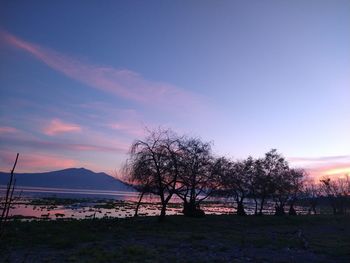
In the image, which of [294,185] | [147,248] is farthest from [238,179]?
[147,248]

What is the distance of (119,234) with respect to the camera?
96.9 ft

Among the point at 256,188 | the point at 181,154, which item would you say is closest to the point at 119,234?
the point at 181,154

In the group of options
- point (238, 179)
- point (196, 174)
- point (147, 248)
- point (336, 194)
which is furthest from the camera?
point (336, 194)

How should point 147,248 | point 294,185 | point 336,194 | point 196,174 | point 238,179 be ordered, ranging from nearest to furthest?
point 147,248 → point 196,174 → point 238,179 → point 294,185 → point 336,194

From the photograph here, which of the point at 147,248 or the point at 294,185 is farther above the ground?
the point at 294,185

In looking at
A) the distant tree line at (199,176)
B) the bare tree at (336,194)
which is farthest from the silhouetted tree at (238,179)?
the bare tree at (336,194)

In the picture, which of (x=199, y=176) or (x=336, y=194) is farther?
(x=336, y=194)

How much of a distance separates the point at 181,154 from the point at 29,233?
20.6m

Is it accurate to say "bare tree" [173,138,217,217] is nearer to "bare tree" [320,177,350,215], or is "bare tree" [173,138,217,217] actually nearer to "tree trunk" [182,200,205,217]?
"tree trunk" [182,200,205,217]

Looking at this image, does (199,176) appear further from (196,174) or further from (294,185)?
(294,185)

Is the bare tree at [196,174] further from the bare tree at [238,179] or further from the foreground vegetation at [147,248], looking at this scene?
the foreground vegetation at [147,248]

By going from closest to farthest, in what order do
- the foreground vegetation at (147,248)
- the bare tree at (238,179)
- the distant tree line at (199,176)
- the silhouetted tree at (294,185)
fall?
the foreground vegetation at (147,248) → the distant tree line at (199,176) → the bare tree at (238,179) → the silhouetted tree at (294,185)

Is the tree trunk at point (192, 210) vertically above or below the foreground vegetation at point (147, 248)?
above

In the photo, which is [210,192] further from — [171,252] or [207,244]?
[171,252]
